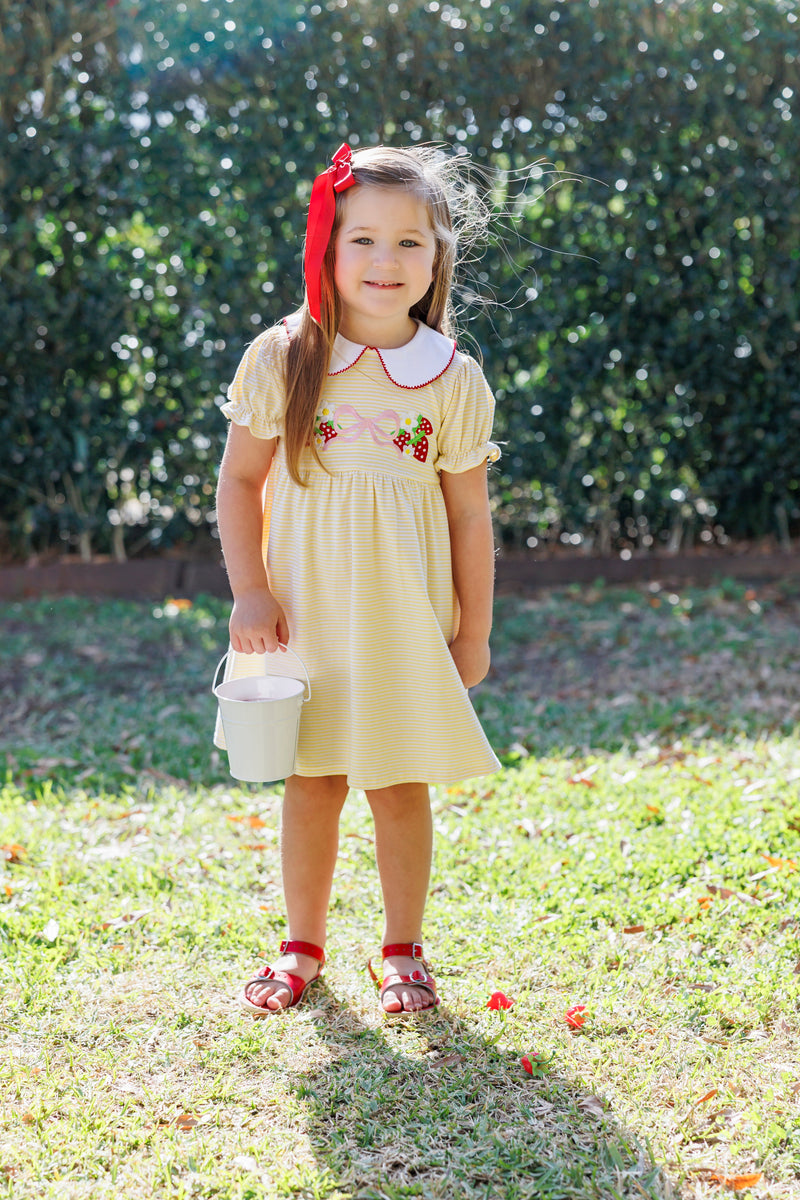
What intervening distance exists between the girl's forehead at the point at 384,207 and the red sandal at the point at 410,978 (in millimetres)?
1553

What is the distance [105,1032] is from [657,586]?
15.1 feet

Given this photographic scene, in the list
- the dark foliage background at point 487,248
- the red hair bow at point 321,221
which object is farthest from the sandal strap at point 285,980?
the dark foliage background at point 487,248

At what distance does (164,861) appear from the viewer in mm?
3051

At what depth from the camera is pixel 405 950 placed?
243 centimetres

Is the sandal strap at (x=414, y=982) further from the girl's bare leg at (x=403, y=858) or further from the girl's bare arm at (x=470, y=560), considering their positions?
the girl's bare arm at (x=470, y=560)

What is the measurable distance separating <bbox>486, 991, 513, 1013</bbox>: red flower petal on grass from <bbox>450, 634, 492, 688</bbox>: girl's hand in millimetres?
667

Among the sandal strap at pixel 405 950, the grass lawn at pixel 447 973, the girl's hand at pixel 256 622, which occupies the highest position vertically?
the girl's hand at pixel 256 622

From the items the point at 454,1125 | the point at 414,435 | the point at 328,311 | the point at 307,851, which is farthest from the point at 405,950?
the point at 328,311

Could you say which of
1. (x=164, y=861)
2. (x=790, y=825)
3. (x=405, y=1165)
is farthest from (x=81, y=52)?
(x=405, y=1165)

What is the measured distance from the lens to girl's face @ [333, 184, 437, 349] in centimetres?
216

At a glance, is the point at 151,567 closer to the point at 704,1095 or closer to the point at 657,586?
the point at 657,586

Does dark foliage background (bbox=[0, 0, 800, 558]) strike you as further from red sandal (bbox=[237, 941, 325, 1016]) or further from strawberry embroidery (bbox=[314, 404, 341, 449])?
red sandal (bbox=[237, 941, 325, 1016])

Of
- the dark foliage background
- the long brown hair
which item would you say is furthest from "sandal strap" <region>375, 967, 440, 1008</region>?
the dark foliage background

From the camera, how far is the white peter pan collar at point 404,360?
2.26m
